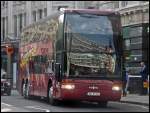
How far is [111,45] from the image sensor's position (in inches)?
923

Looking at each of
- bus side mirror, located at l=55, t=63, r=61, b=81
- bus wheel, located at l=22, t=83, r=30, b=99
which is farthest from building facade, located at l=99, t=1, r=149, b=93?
bus side mirror, located at l=55, t=63, r=61, b=81

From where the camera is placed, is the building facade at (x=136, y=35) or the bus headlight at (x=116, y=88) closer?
the bus headlight at (x=116, y=88)

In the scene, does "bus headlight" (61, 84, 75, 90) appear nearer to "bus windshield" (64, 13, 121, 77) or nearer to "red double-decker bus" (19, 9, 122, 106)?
"red double-decker bus" (19, 9, 122, 106)

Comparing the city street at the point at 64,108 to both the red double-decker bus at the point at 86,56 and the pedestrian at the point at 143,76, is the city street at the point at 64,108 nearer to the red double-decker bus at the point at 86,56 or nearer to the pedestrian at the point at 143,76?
the red double-decker bus at the point at 86,56

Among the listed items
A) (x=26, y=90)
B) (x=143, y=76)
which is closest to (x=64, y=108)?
(x=26, y=90)

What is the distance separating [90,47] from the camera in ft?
76.2

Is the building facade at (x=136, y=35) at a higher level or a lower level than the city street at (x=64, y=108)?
higher

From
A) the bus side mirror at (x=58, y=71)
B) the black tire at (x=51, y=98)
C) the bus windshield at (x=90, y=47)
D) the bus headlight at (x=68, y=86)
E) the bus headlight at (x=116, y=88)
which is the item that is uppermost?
the bus windshield at (x=90, y=47)

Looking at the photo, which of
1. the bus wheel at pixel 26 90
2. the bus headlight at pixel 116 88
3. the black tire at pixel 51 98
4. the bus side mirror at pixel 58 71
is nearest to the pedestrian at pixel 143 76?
the bus wheel at pixel 26 90

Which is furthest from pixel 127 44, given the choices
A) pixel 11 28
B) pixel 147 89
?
pixel 11 28

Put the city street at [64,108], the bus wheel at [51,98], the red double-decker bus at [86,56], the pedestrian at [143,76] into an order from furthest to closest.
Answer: the pedestrian at [143,76] < the bus wheel at [51,98] < the red double-decker bus at [86,56] < the city street at [64,108]

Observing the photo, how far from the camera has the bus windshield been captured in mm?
23125

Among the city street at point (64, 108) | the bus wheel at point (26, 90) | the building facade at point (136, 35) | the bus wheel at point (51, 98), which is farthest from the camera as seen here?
the building facade at point (136, 35)

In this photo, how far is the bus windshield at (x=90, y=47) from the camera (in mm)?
23125
